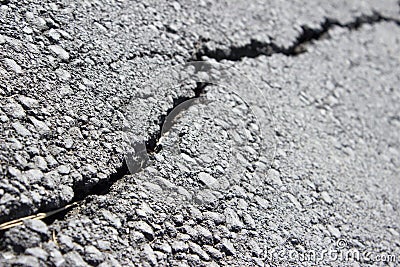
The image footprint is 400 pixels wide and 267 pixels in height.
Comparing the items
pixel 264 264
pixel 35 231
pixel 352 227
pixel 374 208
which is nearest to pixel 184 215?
pixel 264 264

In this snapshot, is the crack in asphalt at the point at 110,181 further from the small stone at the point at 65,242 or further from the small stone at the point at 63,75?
the small stone at the point at 63,75

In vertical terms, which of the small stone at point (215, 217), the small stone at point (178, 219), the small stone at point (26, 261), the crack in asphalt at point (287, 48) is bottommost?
the small stone at point (26, 261)

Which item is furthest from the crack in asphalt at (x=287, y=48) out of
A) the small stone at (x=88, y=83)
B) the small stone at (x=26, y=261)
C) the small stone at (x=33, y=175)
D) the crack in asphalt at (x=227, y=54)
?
the small stone at (x=26, y=261)

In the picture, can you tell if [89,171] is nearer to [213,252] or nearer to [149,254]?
[149,254]

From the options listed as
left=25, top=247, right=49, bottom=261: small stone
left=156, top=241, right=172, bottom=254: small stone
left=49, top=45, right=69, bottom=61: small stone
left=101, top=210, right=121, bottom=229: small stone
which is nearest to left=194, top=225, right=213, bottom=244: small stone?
left=156, top=241, right=172, bottom=254: small stone

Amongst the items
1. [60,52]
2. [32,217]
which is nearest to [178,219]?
[32,217]

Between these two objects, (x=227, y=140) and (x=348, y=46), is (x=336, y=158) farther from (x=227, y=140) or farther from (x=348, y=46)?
(x=348, y=46)
